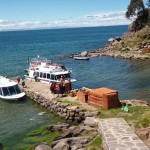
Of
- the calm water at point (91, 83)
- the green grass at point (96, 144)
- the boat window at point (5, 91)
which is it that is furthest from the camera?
the boat window at point (5, 91)

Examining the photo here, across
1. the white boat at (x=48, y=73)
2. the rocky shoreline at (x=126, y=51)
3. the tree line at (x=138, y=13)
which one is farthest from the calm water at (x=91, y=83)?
the tree line at (x=138, y=13)

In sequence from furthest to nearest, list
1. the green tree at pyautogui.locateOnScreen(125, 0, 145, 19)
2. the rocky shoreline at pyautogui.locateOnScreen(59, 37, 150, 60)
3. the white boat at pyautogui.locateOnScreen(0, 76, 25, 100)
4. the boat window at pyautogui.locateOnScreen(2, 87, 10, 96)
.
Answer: the green tree at pyautogui.locateOnScreen(125, 0, 145, 19), the rocky shoreline at pyautogui.locateOnScreen(59, 37, 150, 60), the boat window at pyautogui.locateOnScreen(2, 87, 10, 96), the white boat at pyautogui.locateOnScreen(0, 76, 25, 100)

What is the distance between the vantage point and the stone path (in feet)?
Answer: 67.7

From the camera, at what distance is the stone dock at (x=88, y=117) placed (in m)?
21.2

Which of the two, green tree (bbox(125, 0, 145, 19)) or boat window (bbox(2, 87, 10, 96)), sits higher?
green tree (bbox(125, 0, 145, 19))

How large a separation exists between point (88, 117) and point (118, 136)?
349 inches

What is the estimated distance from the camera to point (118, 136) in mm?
22281

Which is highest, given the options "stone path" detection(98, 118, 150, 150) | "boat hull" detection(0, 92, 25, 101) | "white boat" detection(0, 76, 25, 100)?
"stone path" detection(98, 118, 150, 150)

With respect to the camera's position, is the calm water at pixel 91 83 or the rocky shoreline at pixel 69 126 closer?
the rocky shoreline at pixel 69 126

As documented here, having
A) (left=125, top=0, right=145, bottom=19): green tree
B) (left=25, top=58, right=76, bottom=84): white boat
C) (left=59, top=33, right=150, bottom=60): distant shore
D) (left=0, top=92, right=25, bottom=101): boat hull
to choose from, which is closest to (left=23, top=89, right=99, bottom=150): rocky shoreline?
(left=0, top=92, right=25, bottom=101): boat hull

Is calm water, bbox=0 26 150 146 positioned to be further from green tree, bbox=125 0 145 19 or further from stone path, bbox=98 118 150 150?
green tree, bbox=125 0 145 19

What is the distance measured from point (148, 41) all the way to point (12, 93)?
58.7 m

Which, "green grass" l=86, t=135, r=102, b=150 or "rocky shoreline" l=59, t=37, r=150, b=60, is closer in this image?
"green grass" l=86, t=135, r=102, b=150

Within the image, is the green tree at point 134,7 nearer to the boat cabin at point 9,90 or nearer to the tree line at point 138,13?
the tree line at point 138,13
